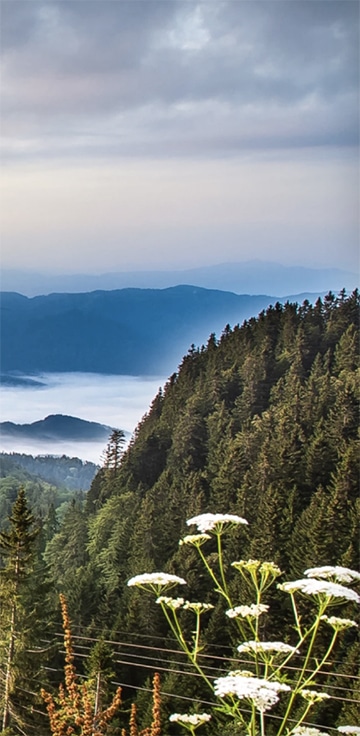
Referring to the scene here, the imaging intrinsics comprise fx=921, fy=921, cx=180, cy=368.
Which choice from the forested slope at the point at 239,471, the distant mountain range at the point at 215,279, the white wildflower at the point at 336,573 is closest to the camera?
the white wildflower at the point at 336,573

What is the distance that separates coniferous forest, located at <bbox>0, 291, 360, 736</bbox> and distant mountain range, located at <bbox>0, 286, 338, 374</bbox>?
1366 mm

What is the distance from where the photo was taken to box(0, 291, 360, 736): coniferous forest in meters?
3.57

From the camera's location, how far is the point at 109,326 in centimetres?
844

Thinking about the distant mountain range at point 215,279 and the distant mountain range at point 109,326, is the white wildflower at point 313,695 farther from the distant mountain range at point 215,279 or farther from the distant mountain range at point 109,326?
the distant mountain range at point 109,326

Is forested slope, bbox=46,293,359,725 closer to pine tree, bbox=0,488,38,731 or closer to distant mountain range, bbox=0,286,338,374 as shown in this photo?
distant mountain range, bbox=0,286,338,374

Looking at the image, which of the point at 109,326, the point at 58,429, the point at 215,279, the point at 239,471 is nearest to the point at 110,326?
the point at 109,326

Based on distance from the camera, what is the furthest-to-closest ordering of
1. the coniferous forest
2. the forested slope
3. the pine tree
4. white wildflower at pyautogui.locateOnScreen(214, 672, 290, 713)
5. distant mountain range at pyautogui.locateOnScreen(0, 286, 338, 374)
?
distant mountain range at pyautogui.locateOnScreen(0, 286, 338, 374) < the forested slope < the coniferous forest < the pine tree < white wildflower at pyautogui.locateOnScreen(214, 672, 290, 713)

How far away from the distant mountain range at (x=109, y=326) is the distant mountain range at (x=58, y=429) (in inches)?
16.0

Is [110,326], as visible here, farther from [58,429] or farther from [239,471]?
[239,471]

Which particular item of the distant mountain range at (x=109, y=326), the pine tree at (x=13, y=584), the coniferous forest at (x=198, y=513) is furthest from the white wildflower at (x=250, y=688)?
the distant mountain range at (x=109, y=326)

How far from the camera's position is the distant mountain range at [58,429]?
6617mm

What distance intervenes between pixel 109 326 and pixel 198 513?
1.88m

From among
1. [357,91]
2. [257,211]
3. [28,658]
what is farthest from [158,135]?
[28,658]

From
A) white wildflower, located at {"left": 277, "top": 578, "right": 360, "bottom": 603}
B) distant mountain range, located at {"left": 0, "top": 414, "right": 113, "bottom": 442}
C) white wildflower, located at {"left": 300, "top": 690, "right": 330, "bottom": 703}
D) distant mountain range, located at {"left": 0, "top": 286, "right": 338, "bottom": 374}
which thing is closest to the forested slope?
distant mountain range, located at {"left": 0, "top": 414, "right": 113, "bottom": 442}
